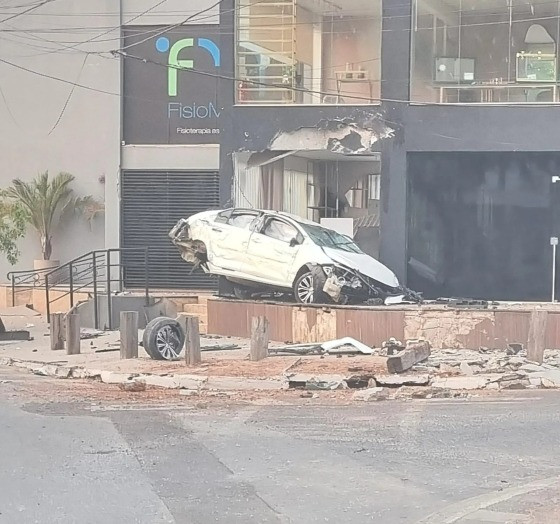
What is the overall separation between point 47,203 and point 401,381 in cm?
1672

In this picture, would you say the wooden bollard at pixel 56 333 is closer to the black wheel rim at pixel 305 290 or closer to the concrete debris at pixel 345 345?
the black wheel rim at pixel 305 290

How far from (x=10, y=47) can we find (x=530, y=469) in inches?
932

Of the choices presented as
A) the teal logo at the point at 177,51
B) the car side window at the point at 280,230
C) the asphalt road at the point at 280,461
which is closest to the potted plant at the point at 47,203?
the teal logo at the point at 177,51

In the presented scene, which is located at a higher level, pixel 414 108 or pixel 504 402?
pixel 414 108

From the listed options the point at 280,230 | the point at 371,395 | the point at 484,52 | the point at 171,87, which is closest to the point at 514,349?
the point at 371,395

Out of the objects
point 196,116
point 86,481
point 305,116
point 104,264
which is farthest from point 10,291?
point 86,481

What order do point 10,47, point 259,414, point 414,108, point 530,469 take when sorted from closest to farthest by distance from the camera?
point 530,469 < point 259,414 < point 414,108 < point 10,47

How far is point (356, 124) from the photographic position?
2105cm

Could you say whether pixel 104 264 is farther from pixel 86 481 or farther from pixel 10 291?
pixel 86 481

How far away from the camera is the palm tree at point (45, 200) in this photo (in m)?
27.0

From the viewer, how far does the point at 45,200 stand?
26875 mm

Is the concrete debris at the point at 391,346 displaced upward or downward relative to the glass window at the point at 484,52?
downward

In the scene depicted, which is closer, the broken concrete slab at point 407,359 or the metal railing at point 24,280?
the broken concrete slab at point 407,359

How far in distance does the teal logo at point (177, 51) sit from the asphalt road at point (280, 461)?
15.8 meters
